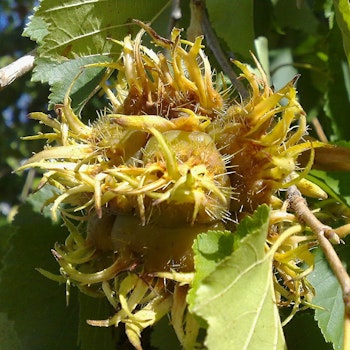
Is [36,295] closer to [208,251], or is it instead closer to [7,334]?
[7,334]

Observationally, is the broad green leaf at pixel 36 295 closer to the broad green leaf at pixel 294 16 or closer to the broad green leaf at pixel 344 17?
the broad green leaf at pixel 344 17

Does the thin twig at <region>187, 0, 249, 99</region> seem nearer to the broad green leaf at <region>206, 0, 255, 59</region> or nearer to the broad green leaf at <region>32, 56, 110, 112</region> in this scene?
the broad green leaf at <region>206, 0, 255, 59</region>

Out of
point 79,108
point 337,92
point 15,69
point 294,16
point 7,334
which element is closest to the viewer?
point 15,69

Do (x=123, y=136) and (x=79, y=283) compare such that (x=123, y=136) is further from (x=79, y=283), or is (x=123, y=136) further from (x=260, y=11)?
(x=260, y=11)

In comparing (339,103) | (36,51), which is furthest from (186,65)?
(339,103)

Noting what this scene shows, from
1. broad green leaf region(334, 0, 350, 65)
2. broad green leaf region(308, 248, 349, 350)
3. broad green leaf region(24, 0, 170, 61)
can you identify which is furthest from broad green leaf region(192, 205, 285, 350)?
broad green leaf region(24, 0, 170, 61)

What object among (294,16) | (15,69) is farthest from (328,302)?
(294,16)
